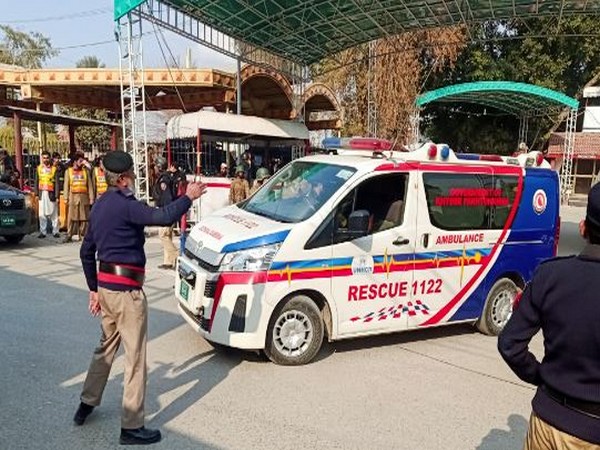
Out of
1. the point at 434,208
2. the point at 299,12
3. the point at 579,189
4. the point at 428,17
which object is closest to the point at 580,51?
the point at 579,189

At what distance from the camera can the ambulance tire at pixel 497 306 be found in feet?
21.0

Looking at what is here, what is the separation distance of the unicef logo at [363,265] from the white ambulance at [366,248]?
0.04 ft

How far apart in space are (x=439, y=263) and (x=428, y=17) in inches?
429

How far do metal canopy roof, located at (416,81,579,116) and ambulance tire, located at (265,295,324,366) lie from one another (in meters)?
16.0

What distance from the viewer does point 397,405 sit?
176 inches

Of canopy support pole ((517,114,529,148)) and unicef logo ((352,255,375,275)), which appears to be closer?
unicef logo ((352,255,375,275))

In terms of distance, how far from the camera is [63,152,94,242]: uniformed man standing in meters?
11.4

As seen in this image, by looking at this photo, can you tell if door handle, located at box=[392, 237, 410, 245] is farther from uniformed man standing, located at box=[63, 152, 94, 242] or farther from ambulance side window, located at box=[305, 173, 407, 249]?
uniformed man standing, located at box=[63, 152, 94, 242]

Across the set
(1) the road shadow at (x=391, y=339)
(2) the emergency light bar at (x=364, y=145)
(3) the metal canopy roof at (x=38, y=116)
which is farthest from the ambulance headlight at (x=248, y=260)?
(3) the metal canopy roof at (x=38, y=116)

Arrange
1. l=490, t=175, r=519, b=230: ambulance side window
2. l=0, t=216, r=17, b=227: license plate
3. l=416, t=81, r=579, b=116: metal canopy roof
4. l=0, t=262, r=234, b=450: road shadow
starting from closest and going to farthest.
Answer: l=0, t=262, r=234, b=450: road shadow < l=490, t=175, r=519, b=230: ambulance side window < l=0, t=216, r=17, b=227: license plate < l=416, t=81, r=579, b=116: metal canopy roof

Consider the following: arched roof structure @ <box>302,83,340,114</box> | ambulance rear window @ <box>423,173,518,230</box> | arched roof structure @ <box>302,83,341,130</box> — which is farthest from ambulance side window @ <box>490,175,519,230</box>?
arched roof structure @ <box>302,83,340,114</box>

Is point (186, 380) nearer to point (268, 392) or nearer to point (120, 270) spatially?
point (268, 392)

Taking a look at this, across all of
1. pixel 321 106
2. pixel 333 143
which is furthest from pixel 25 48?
pixel 333 143

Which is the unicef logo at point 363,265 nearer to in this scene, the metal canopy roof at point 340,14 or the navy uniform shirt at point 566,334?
the navy uniform shirt at point 566,334
